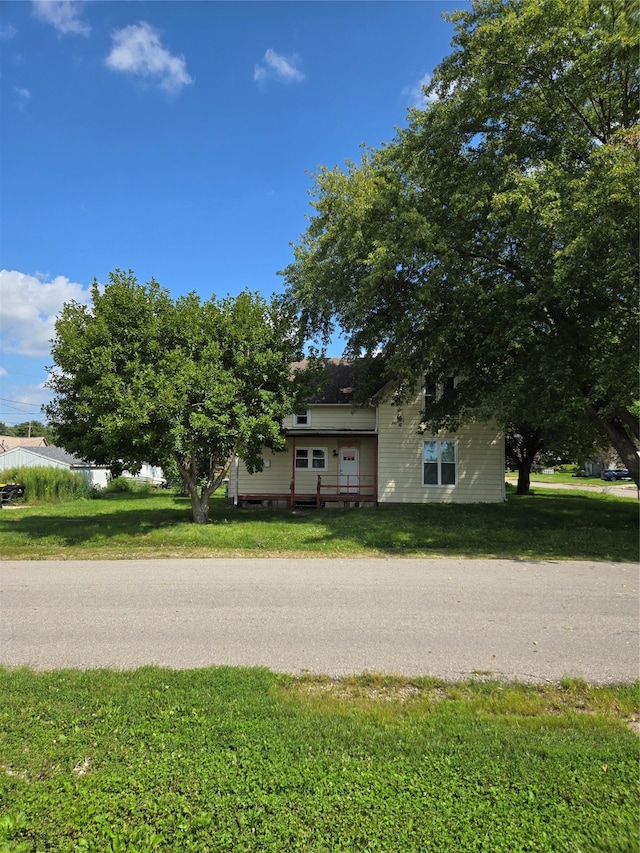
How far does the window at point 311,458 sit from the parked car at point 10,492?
1448 cm

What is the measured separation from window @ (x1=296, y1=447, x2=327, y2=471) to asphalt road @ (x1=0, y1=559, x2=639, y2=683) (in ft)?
40.7

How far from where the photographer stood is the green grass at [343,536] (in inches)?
429

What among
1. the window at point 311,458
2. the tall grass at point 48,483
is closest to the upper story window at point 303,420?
the window at point 311,458

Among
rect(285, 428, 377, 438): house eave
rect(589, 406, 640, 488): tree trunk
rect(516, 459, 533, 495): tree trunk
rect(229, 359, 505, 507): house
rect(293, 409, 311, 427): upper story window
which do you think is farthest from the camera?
rect(516, 459, 533, 495): tree trunk

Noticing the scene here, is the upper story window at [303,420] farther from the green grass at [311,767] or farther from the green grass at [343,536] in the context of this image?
the green grass at [311,767]

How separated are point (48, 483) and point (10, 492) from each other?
2.49 meters

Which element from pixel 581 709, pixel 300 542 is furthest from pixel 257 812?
pixel 300 542

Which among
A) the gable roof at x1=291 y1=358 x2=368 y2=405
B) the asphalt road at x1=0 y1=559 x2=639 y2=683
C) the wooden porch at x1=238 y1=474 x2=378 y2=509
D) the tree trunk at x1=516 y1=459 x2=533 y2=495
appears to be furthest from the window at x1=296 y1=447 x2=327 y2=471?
the asphalt road at x1=0 y1=559 x2=639 y2=683

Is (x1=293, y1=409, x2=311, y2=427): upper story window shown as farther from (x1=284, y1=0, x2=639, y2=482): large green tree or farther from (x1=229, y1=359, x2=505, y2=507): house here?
(x1=284, y1=0, x2=639, y2=482): large green tree

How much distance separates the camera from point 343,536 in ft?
40.0

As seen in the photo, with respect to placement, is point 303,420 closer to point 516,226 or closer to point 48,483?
point 516,226

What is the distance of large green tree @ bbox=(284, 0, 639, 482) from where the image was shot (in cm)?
1086

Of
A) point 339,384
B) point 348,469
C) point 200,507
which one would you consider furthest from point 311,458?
point 200,507

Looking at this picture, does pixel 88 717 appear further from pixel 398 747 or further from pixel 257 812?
pixel 398 747
